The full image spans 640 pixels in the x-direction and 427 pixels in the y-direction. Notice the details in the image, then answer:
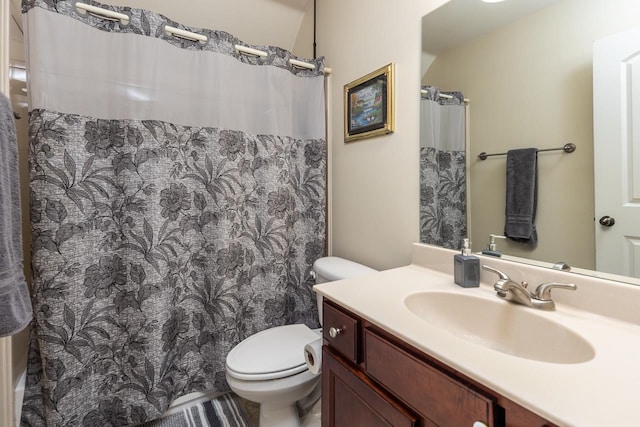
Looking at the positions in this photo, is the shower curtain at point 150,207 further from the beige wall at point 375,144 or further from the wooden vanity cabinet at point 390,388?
the wooden vanity cabinet at point 390,388

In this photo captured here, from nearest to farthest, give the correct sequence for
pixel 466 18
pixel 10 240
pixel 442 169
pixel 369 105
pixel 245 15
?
pixel 10 240 < pixel 466 18 < pixel 442 169 < pixel 369 105 < pixel 245 15

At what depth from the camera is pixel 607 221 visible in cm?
77

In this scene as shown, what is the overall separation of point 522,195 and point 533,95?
0.31m

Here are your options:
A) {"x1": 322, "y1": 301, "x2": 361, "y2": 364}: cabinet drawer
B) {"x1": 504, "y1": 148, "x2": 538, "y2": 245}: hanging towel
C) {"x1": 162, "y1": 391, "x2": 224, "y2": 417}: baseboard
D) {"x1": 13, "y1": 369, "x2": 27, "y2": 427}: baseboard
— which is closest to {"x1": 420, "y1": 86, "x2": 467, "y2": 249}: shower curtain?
{"x1": 504, "y1": 148, "x2": 538, "y2": 245}: hanging towel

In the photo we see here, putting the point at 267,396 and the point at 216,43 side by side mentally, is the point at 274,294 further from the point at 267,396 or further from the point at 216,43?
the point at 216,43

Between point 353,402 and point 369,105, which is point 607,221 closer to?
point 353,402

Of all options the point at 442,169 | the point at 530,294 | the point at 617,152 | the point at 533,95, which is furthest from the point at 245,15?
the point at 530,294

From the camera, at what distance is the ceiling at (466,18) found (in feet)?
3.09

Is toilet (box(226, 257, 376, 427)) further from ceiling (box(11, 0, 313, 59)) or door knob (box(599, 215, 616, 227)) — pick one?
ceiling (box(11, 0, 313, 59))

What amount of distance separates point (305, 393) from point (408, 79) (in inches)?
55.8

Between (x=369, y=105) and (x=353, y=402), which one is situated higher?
(x=369, y=105)

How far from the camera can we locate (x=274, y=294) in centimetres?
162

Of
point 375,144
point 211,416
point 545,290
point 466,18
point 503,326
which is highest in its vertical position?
point 466,18

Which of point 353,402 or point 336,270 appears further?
point 336,270
